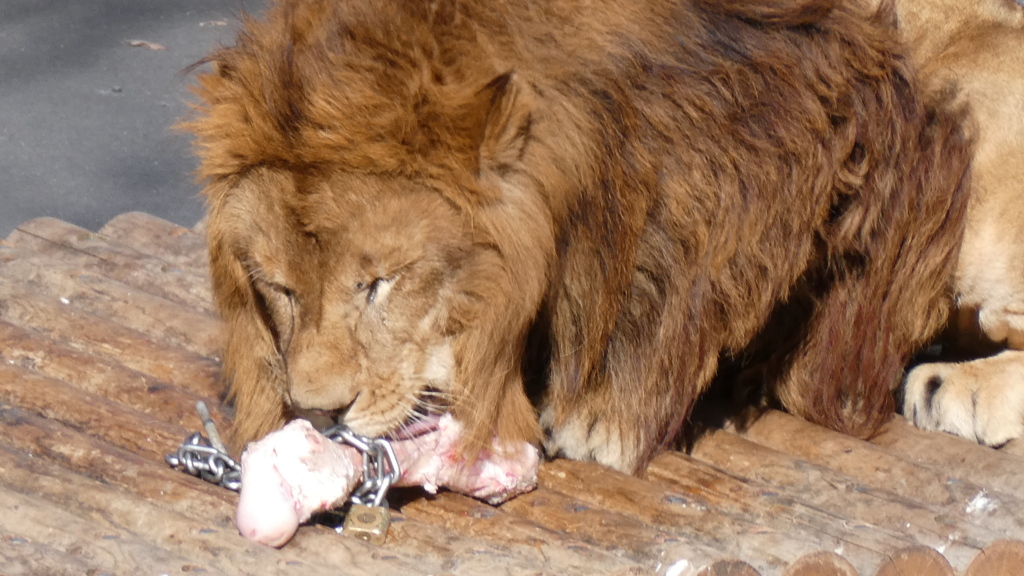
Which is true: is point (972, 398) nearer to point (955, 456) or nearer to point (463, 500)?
point (955, 456)

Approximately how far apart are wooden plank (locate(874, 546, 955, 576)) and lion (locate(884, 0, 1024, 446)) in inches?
37.1

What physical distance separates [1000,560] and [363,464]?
3.90ft

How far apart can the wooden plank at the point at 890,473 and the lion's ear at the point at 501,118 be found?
111cm

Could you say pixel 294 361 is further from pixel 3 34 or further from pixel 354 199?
pixel 3 34

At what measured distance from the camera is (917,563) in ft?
7.54

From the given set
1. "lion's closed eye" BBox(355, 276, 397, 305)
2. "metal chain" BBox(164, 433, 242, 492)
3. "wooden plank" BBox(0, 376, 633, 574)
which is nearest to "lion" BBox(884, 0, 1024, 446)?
"wooden plank" BBox(0, 376, 633, 574)

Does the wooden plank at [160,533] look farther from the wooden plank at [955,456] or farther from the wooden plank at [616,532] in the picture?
the wooden plank at [955,456]

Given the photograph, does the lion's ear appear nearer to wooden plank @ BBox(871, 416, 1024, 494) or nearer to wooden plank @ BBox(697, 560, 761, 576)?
wooden plank @ BBox(697, 560, 761, 576)

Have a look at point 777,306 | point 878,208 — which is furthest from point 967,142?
point 777,306

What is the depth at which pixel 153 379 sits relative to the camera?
10.2 feet

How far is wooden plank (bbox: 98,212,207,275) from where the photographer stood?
3.89 metres

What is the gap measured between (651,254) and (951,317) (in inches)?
48.0

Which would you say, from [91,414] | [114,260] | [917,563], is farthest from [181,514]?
[114,260]

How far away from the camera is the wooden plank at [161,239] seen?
12.8ft
